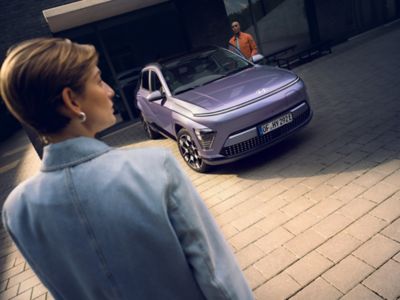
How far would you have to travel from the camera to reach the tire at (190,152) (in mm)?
4656

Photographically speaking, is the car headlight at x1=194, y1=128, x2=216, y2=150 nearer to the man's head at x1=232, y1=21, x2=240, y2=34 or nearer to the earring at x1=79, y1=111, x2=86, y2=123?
the earring at x1=79, y1=111, x2=86, y2=123

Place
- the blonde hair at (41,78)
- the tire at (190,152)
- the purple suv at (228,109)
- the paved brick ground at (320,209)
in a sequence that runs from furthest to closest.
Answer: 1. the tire at (190,152)
2. the purple suv at (228,109)
3. the paved brick ground at (320,209)
4. the blonde hair at (41,78)

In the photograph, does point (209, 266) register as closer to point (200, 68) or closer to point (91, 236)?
point (91, 236)

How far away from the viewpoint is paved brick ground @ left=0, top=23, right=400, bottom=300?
8.02 feet

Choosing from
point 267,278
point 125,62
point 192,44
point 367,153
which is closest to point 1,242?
point 267,278

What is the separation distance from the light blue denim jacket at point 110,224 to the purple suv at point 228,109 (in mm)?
3085

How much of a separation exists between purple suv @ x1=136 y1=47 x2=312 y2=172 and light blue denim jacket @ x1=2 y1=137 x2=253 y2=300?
3.09 m

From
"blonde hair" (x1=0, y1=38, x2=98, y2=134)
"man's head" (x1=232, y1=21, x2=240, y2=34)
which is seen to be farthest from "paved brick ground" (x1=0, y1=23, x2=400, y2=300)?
"man's head" (x1=232, y1=21, x2=240, y2=34)

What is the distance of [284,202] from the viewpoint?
3.51 meters

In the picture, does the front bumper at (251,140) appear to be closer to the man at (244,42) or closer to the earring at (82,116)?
the earring at (82,116)

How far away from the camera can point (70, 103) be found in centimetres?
92

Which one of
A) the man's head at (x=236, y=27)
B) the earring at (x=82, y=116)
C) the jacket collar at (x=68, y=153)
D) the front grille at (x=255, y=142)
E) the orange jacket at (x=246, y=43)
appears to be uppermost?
the earring at (x=82, y=116)

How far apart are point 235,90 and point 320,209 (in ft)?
6.72

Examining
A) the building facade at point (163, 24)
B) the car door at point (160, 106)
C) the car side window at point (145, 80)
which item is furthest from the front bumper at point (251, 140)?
the building facade at point (163, 24)
